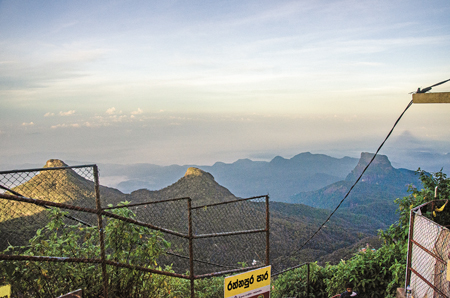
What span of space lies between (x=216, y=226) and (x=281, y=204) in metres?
11.9

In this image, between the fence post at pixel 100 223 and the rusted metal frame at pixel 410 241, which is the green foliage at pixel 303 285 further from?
the fence post at pixel 100 223

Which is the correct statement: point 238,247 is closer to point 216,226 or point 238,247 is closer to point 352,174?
point 216,226

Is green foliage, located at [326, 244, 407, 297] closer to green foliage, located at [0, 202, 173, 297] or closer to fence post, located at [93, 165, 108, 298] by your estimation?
green foliage, located at [0, 202, 173, 297]

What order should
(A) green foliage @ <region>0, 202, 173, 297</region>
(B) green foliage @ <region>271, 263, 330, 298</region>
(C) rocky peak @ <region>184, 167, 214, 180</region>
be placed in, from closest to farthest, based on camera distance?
(A) green foliage @ <region>0, 202, 173, 297</region>, (B) green foliage @ <region>271, 263, 330, 298</region>, (C) rocky peak @ <region>184, 167, 214, 180</region>

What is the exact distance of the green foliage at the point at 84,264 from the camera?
192 inches

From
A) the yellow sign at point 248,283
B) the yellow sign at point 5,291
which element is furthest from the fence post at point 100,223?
the yellow sign at point 248,283

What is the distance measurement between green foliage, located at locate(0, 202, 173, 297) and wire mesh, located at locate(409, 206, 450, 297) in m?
4.39

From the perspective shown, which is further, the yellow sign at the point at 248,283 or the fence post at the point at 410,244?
the fence post at the point at 410,244

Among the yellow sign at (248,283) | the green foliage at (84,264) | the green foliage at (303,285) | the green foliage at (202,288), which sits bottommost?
the green foliage at (303,285)

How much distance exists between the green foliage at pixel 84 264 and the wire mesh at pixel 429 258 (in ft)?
14.4

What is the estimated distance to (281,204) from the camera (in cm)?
2778

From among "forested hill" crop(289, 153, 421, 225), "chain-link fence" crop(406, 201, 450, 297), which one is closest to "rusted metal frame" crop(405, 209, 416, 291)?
"chain-link fence" crop(406, 201, 450, 297)

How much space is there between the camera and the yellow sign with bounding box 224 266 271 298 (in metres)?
5.42

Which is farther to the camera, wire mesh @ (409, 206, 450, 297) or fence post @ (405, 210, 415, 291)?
fence post @ (405, 210, 415, 291)
